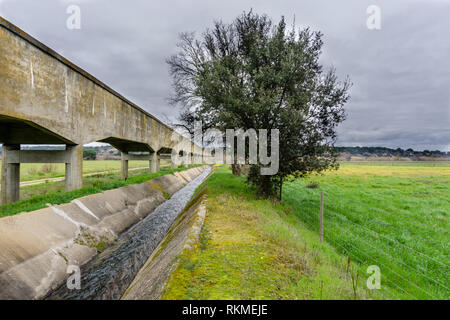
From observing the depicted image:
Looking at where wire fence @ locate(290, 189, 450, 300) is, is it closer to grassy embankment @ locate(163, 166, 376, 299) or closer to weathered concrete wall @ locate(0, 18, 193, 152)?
grassy embankment @ locate(163, 166, 376, 299)

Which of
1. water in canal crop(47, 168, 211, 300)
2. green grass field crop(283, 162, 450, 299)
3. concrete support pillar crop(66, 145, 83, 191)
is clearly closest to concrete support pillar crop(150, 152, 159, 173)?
concrete support pillar crop(66, 145, 83, 191)

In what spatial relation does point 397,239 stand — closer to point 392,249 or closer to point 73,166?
point 392,249

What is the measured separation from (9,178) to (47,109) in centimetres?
621

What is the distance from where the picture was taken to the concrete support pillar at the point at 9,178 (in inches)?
444

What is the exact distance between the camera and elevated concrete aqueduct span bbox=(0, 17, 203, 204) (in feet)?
22.9

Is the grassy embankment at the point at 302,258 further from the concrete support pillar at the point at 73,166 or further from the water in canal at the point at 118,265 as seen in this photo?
the concrete support pillar at the point at 73,166

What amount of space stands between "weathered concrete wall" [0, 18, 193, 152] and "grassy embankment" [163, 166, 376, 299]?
7.87 metres

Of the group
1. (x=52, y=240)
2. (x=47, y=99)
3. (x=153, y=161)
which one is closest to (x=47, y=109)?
(x=47, y=99)

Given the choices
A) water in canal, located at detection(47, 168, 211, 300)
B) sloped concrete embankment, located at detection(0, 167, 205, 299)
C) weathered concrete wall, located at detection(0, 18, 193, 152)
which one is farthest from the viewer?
weathered concrete wall, located at detection(0, 18, 193, 152)

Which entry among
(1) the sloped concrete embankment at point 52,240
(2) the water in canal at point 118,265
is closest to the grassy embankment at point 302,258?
(2) the water in canal at point 118,265

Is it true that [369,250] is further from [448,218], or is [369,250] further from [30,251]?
[30,251]

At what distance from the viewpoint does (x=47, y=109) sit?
848cm

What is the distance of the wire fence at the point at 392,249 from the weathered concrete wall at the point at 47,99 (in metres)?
11.1
